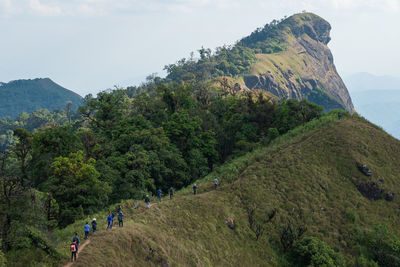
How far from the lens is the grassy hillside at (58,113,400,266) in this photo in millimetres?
26078

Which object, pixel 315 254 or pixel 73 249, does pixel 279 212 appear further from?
pixel 73 249

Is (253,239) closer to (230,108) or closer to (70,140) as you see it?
(70,140)

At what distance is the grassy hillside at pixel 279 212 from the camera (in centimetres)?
2608

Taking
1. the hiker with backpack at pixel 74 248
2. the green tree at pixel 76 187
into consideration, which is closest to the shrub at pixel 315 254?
the hiker with backpack at pixel 74 248

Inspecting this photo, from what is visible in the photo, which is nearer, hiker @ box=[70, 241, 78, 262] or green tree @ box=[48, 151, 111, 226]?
hiker @ box=[70, 241, 78, 262]

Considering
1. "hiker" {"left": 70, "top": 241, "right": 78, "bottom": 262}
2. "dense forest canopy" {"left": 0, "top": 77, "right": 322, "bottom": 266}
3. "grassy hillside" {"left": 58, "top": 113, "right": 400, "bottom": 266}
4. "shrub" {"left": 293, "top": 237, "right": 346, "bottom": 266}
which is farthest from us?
"shrub" {"left": 293, "top": 237, "right": 346, "bottom": 266}

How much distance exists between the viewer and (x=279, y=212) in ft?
119

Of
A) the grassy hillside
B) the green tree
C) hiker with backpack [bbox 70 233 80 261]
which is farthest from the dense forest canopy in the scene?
the grassy hillside

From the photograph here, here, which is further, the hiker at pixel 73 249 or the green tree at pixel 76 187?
the green tree at pixel 76 187

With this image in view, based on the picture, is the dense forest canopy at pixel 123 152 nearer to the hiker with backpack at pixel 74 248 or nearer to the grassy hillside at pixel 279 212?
the hiker with backpack at pixel 74 248

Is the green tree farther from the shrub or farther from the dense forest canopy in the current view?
the shrub

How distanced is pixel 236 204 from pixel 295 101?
103 feet

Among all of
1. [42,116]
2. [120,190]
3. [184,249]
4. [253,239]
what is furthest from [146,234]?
[42,116]

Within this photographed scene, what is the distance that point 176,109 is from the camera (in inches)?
2714
